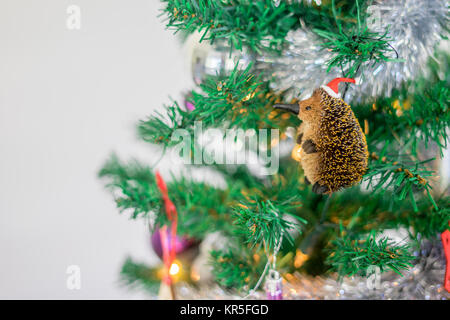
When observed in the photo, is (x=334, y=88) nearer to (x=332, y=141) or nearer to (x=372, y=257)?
(x=332, y=141)

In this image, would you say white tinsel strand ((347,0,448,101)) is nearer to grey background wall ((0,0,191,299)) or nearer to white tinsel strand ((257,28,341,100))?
white tinsel strand ((257,28,341,100))

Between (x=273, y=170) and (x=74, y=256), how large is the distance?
51cm

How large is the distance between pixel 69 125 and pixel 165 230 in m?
0.39

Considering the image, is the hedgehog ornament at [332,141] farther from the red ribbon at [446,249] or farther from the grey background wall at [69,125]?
the grey background wall at [69,125]

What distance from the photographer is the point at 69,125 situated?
754 mm

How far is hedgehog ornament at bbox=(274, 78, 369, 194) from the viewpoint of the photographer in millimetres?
310

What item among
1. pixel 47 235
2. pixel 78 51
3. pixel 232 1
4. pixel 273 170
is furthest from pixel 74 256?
pixel 232 1

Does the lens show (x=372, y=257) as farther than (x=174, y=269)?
No

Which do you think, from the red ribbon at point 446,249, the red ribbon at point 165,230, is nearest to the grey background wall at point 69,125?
the red ribbon at point 165,230

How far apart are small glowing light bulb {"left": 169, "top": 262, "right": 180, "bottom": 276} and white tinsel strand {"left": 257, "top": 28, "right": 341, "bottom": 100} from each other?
0.25 meters

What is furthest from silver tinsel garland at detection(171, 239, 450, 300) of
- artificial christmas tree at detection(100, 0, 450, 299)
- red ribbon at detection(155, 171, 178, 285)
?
red ribbon at detection(155, 171, 178, 285)

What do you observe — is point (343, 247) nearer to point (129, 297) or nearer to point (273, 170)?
Answer: point (273, 170)

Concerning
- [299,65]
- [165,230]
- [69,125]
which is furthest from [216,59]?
[69,125]

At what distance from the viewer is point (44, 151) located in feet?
2.49
